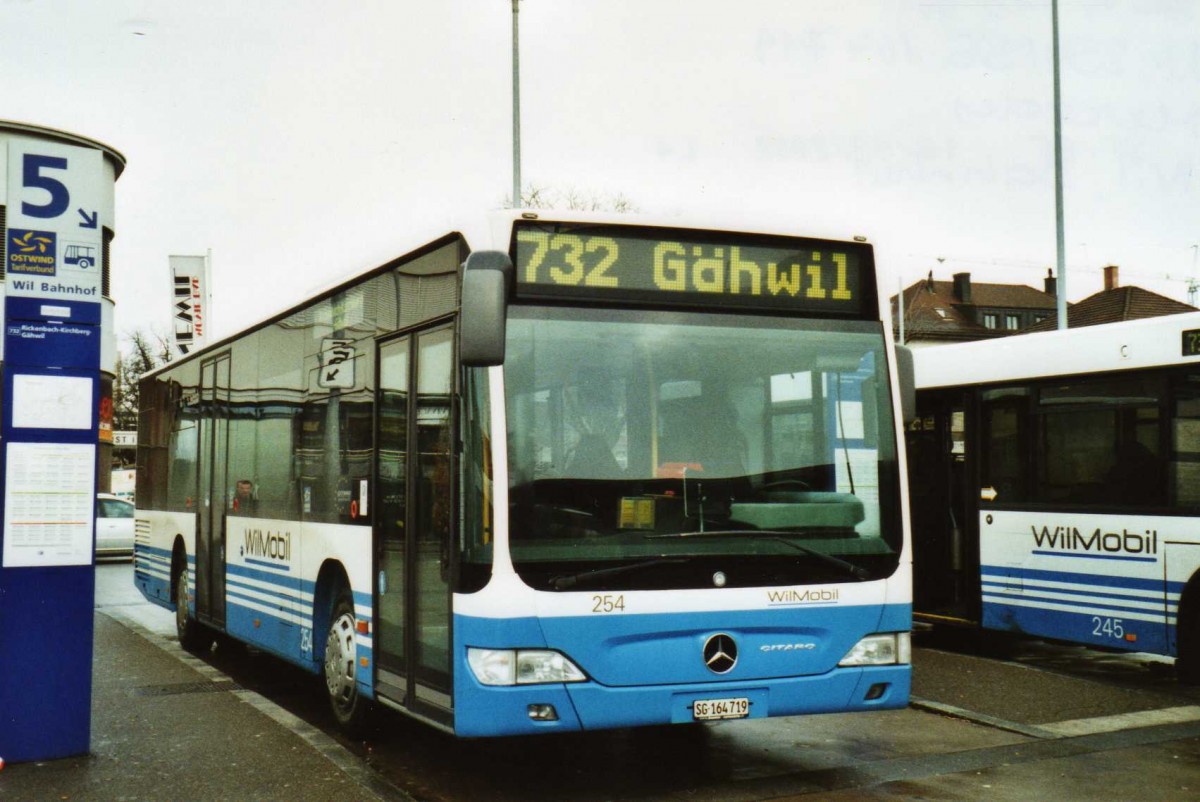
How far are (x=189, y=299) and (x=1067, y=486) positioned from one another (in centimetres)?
2293

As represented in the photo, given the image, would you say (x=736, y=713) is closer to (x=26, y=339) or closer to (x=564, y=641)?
(x=564, y=641)

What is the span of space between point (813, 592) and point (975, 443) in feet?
18.3

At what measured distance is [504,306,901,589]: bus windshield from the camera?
20.6 ft

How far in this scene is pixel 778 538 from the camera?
6594 mm

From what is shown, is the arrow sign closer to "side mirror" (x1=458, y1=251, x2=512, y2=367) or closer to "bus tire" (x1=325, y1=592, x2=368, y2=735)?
"bus tire" (x1=325, y1=592, x2=368, y2=735)

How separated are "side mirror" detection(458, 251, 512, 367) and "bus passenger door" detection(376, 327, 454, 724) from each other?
0.72 meters

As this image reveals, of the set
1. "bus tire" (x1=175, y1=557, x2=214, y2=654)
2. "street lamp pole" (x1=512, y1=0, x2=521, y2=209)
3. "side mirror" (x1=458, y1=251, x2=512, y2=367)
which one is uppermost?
"street lamp pole" (x1=512, y1=0, x2=521, y2=209)

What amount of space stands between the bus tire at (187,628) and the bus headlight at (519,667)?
23.4ft

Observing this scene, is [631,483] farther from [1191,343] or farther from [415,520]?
[1191,343]

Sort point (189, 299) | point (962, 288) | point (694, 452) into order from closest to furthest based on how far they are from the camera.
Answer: point (694, 452) < point (189, 299) < point (962, 288)

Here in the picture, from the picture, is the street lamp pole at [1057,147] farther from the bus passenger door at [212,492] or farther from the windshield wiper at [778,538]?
the windshield wiper at [778,538]

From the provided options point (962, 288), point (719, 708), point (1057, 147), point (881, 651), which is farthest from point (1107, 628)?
point (962, 288)

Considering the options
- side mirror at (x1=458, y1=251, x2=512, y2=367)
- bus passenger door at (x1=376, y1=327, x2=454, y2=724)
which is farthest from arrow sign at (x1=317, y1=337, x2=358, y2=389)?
side mirror at (x1=458, y1=251, x2=512, y2=367)

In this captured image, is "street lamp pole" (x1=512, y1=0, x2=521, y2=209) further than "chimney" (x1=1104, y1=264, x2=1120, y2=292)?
No
